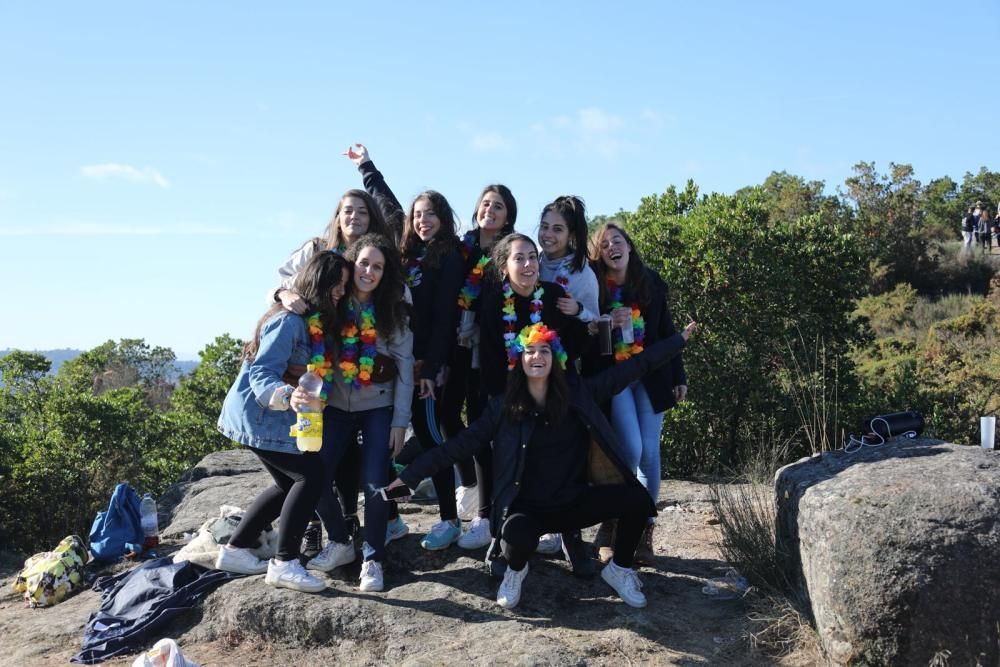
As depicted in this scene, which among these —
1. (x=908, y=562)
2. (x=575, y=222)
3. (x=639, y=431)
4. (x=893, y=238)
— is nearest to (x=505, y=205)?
(x=575, y=222)

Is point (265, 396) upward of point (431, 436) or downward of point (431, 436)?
upward

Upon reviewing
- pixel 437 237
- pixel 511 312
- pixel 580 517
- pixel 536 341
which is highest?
pixel 437 237

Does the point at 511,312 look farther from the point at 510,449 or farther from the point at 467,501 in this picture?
the point at 467,501

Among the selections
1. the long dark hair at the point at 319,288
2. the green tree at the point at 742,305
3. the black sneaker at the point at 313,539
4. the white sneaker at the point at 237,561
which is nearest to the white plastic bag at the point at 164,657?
the white sneaker at the point at 237,561

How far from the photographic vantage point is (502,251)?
5141 mm

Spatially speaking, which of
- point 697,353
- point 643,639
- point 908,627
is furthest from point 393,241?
point 697,353

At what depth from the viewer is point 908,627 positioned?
411 cm

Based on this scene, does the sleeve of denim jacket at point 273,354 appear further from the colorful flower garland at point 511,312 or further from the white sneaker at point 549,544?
the white sneaker at point 549,544

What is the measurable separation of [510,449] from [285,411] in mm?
1261

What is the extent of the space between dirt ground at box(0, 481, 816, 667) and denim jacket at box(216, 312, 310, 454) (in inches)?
37.7

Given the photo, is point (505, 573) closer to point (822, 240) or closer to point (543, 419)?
point (543, 419)

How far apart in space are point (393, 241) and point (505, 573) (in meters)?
2.08

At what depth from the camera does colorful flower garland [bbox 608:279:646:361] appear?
540 cm

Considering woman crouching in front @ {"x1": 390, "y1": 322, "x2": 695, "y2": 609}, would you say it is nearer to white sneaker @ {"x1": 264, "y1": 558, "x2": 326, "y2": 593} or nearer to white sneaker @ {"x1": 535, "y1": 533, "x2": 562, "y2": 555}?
white sneaker @ {"x1": 535, "y1": 533, "x2": 562, "y2": 555}
